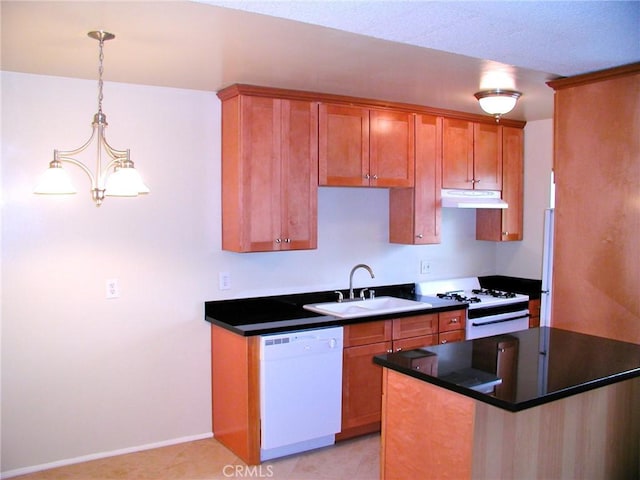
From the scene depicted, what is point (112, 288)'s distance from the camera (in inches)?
140

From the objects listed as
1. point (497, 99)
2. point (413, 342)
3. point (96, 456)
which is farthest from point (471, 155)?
point (96, 456)

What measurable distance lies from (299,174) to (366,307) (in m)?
1.22

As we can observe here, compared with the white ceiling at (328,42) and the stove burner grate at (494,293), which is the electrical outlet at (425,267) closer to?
the stove burner grate at (494,293)

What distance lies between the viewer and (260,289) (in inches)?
161

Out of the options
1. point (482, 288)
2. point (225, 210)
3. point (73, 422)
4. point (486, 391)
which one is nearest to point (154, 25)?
point (225, 210)

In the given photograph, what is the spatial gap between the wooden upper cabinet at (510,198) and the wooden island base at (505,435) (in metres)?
2.68

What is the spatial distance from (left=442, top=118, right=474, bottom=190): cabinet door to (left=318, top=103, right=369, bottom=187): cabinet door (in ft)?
2.67

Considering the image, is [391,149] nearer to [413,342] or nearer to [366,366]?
[413,342]

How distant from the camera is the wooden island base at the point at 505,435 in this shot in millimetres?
2043

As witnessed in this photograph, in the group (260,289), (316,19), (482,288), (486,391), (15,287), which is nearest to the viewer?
(486,391)

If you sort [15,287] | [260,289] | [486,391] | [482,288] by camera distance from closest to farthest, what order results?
[486,391] → [15,287] → [260,289] → [482,288]

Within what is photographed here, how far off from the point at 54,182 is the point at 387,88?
2.18m

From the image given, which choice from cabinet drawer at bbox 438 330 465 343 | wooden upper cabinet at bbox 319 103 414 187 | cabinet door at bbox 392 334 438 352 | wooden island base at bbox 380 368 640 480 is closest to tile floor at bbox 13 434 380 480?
cabinet door at bbox 392 334 438 352

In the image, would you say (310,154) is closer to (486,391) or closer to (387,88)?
(387,88)
